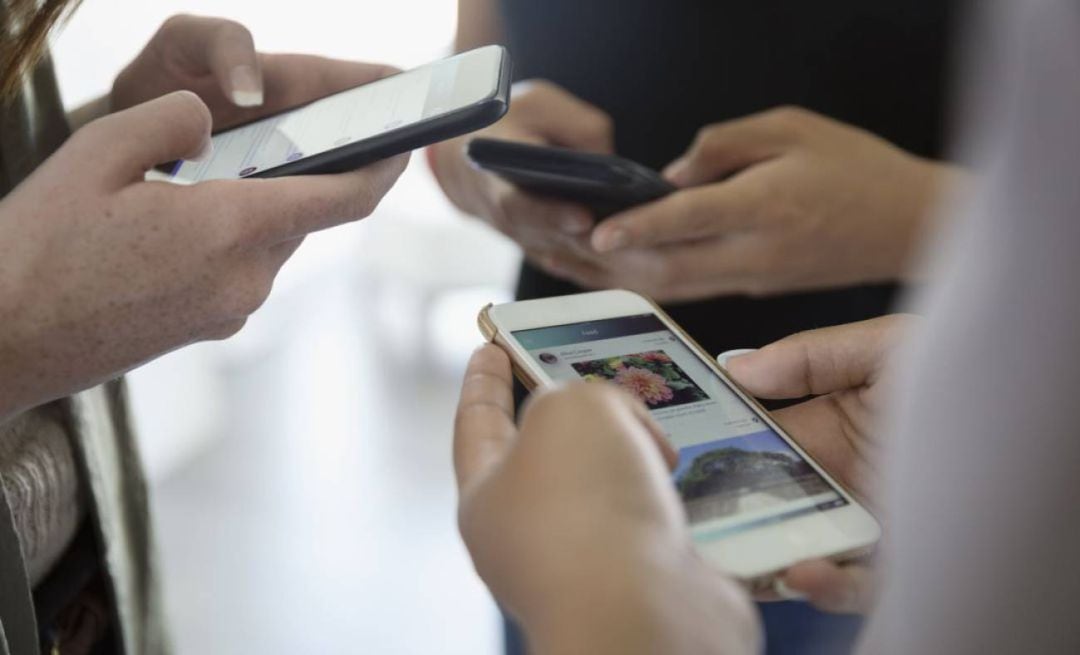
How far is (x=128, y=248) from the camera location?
36 cm

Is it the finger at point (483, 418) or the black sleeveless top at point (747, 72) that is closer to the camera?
the finger at point (483, 418)

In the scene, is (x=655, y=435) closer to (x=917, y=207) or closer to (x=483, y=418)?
(x=483, y=418)

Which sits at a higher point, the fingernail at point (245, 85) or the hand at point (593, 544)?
the fingernail at point (245, 85)

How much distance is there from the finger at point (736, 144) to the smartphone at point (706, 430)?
148 mm

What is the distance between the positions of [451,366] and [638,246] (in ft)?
3.32

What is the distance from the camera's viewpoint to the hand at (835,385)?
0.43 m

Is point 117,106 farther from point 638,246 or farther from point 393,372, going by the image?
point 393,372

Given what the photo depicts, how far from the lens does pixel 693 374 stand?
49 cm

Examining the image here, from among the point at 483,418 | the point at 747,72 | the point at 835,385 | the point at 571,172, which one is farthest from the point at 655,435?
the point at 747,72

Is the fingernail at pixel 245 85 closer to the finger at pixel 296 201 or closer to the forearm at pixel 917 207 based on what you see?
the finger at pixel 296 201

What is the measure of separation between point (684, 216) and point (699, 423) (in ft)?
0.68

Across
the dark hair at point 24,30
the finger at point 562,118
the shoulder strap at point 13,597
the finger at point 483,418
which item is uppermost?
the dark hair at point 24,30

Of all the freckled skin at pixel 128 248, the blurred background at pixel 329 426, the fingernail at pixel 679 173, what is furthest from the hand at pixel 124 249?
the blurred background at pixel 329 426

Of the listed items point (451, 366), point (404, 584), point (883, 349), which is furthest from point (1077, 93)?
point (451, 366)
